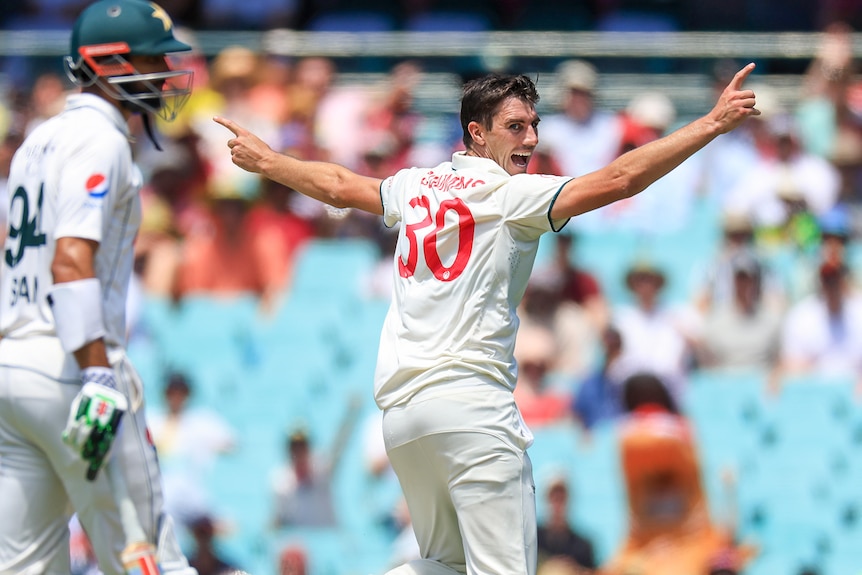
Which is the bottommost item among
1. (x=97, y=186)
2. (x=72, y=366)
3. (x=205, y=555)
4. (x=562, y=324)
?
(x=205, y=555)

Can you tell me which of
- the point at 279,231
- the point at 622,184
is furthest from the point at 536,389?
the point at 622,184

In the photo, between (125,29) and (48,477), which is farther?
(125,29)

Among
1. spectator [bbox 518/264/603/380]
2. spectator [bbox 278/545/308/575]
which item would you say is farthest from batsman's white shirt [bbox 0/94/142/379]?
spectator [bbox 518/264/603/380]

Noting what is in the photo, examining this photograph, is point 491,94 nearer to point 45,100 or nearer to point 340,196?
point 340,196

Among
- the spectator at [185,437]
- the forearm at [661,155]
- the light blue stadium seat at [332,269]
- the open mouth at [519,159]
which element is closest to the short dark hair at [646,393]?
the light blue stadium seat at [332,269]

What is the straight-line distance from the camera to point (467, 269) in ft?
16.5

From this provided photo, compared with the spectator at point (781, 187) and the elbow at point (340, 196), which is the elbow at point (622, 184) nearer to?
the elbow at point (340, 196)

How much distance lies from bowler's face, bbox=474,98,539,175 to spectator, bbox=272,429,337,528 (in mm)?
5371

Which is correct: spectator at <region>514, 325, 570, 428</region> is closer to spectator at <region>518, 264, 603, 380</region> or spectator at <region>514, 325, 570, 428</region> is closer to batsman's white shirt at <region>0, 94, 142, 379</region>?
spectator at <region>518, 264, 603, 380</region>

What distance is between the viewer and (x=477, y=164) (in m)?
5.18

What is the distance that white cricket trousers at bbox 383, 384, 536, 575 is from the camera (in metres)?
4.91

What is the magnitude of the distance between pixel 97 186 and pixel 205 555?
4.64 m

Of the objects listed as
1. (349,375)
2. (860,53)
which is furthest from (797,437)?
(860,53)

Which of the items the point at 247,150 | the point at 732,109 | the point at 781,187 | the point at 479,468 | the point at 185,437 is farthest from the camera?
the point at 781,187
